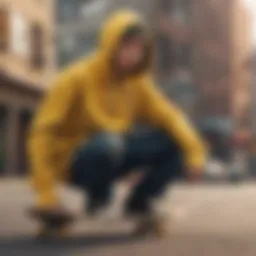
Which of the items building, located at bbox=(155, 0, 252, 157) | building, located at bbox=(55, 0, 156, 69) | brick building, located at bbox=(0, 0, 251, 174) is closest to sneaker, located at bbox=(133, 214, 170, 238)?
building, located at bbox=(55, 0, 156, 69)

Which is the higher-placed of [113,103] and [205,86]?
[205,86]

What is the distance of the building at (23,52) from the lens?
909 cm

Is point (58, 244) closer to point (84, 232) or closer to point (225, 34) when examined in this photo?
point (84, 232)

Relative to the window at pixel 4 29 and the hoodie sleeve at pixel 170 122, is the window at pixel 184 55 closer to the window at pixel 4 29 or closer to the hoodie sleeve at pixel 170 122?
the window at pixel 4 29

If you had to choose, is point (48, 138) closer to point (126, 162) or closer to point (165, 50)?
point (126, 162)

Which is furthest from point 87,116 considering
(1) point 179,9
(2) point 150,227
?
(1) point 179,9

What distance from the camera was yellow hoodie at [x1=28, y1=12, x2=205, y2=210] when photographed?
2820 mm

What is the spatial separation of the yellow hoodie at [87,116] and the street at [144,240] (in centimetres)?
18

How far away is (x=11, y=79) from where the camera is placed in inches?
432

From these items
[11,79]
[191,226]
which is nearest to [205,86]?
[11,79]

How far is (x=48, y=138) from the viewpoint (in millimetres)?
2822

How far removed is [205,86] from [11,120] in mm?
2334

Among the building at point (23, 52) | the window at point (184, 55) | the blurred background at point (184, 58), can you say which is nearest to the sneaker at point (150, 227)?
the blurred background at point (184, 58)

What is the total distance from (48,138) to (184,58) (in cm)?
508
